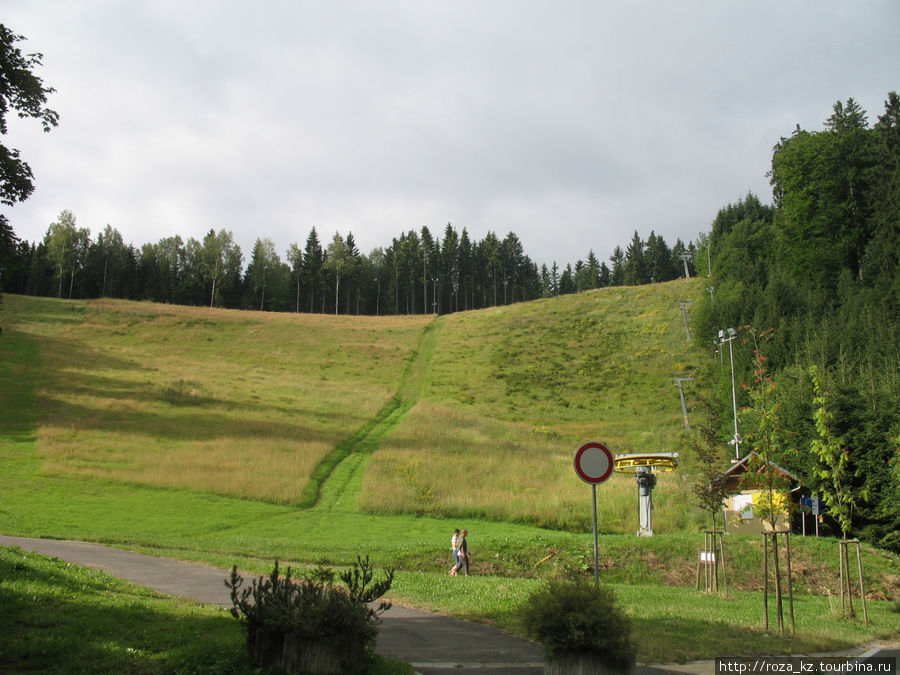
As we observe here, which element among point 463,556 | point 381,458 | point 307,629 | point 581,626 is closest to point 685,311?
point 381,458

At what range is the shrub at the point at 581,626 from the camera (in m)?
6.88

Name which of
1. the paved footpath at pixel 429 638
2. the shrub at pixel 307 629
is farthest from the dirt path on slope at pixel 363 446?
the shrub at pixel 307 629

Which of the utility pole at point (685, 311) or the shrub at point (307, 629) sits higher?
the utility pole at point (685, 311)

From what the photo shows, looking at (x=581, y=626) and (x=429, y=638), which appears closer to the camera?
(x=581, y=626)

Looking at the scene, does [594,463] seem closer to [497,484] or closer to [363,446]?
[497,484]

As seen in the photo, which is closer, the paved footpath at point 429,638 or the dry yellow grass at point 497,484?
the paved footpath at point 429,638

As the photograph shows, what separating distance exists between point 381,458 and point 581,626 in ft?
113

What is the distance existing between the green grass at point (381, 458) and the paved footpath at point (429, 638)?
2.49 ft

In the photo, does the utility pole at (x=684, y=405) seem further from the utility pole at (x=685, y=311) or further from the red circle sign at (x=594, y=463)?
the red circle sign at (x=594, y=463)

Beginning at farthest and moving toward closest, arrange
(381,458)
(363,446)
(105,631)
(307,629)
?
(363,446), (381,458), (105,631), (307,629)

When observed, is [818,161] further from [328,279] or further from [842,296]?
[328,279]

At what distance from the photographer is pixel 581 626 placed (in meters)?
6.96

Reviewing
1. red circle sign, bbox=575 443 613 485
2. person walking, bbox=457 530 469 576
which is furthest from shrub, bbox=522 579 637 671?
person walking, bbox=457 530 469 576

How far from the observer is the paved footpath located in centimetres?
865
